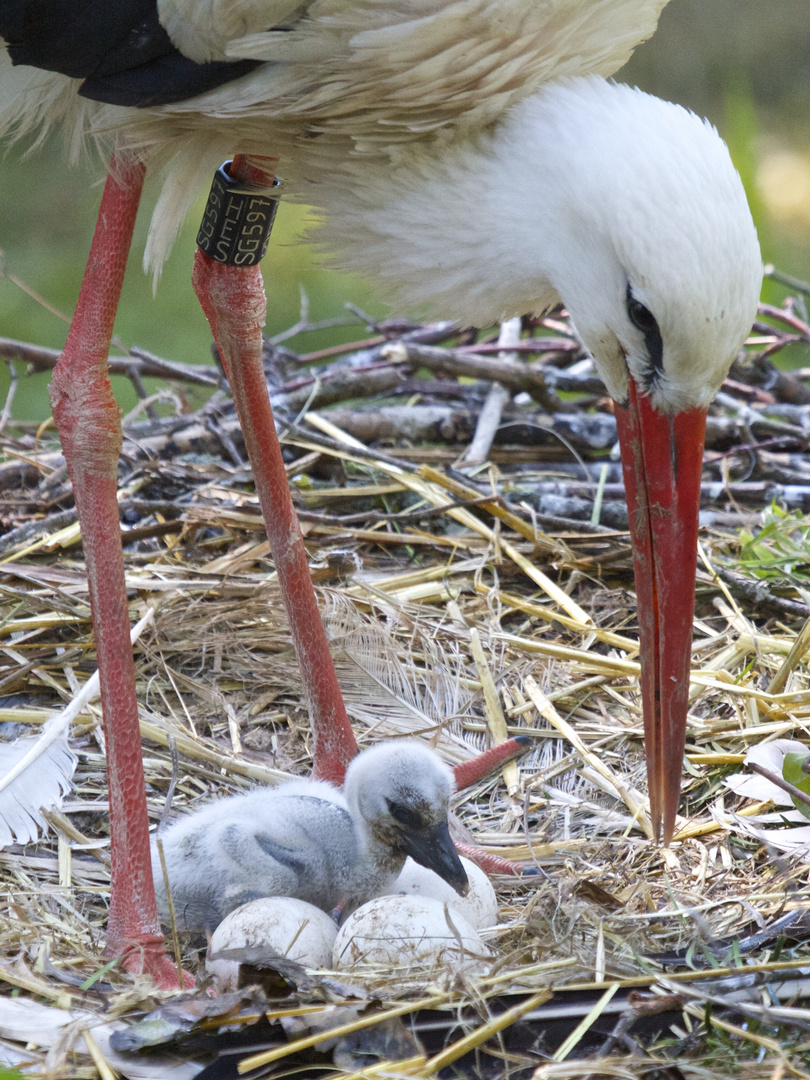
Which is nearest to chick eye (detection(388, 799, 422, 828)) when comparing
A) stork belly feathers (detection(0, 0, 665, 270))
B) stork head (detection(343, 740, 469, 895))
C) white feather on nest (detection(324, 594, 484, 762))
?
stork head (detection(343, 740, 469, 895))

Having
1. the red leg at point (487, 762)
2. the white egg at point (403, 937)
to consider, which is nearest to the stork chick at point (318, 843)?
the white egg at point (403, 937)

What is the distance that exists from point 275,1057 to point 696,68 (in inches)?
316

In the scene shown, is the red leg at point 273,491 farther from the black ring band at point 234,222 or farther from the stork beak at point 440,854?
the stork beak at point 440,854

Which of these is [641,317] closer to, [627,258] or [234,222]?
[627,258]

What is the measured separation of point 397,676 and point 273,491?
19.7 inches

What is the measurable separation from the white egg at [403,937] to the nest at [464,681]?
0.15ft

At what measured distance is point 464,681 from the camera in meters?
2.50

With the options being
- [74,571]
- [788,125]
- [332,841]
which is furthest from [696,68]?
[332,841]

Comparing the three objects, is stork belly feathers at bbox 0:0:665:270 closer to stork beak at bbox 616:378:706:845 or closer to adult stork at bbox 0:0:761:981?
adult stork at bbox 0:0:761:981

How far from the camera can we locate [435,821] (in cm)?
184

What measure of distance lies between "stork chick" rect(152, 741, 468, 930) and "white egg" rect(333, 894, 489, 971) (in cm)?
14

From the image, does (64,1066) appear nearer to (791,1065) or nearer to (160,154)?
(791,1065)

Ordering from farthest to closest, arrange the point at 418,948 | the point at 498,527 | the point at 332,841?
the point at 498,527 → the point at 332,841 → the point at 418,948

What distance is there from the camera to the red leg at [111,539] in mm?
1842
